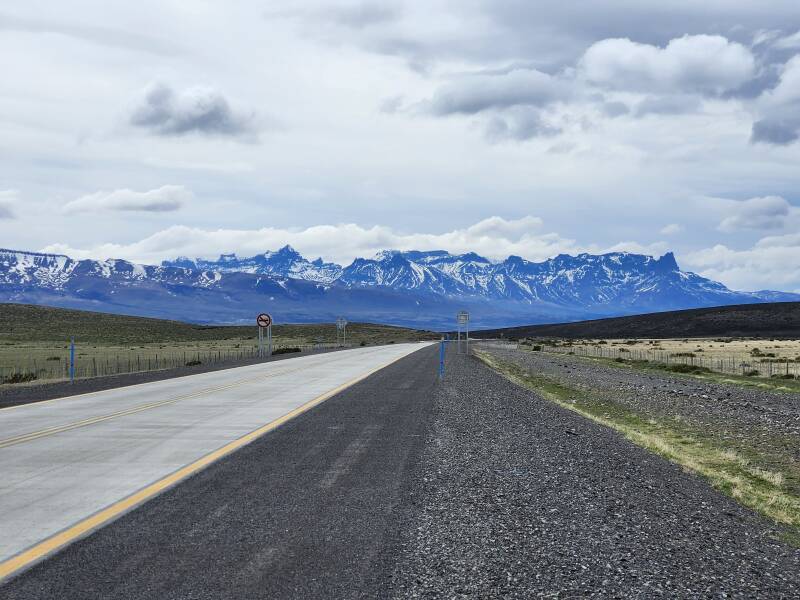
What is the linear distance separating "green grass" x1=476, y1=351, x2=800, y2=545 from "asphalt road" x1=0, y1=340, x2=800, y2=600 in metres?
0.47

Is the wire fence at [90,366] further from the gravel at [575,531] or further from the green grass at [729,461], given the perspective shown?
the gravel at [575,531]

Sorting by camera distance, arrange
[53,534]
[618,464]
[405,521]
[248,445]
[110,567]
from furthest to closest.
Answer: [248,445] < [618,464] < [405,521] < [53,534] < [110,567]

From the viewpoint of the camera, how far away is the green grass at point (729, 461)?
8.52 metres

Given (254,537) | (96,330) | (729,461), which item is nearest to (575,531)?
(254,537)

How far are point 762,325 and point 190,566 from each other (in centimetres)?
15239

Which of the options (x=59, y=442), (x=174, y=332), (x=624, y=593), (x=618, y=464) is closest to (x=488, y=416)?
(x=618, y=464)

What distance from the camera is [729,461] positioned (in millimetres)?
12047

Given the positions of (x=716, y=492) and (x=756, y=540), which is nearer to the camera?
(x=756, y=540)

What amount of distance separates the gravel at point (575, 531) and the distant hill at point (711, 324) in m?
129

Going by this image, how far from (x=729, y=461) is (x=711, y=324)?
149 m

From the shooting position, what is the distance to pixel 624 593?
17.0 feet

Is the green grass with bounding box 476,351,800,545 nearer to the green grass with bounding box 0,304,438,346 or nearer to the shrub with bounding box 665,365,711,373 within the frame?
the shrub with bounding box 665,365,711,373

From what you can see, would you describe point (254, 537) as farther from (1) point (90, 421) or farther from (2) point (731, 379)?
(2) point (731, 379)

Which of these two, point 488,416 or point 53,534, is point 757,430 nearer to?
point 488,416
